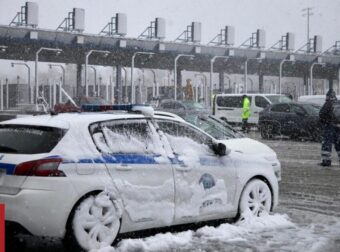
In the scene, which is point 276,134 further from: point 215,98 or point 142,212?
point 142,212

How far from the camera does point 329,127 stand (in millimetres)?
13383

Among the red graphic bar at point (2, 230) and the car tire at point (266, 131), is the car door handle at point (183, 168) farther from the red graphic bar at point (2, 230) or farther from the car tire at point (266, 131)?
the car tire at point (266, 131)

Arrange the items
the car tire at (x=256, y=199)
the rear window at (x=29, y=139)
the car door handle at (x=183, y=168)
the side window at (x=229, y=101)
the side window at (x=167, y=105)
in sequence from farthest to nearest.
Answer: the side window at (x=167, y=105)
the side window at (x=229, y=101)
the car tire at (x=256, y=199)
the car door handle at (x=183, y=168)
the rear window at (x=29, y=139)

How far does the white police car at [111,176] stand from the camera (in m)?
5.30

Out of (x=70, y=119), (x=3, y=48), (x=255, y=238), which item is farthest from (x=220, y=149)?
(x=3, y=48)

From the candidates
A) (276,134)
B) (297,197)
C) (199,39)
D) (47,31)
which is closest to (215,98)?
(276,134)

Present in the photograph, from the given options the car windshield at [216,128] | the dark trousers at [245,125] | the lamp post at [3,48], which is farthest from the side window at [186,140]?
the lamp post at [3,48]

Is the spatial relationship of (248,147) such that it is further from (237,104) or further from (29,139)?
(237,104)

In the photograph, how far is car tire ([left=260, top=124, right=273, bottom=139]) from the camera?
23.0 m

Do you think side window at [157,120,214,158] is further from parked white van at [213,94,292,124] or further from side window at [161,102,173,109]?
side window at [161,102,173,109]

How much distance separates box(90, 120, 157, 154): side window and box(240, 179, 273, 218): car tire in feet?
4.61

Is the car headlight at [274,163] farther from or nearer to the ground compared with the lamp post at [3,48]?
nearer to the ground

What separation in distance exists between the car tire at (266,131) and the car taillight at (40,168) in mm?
18197

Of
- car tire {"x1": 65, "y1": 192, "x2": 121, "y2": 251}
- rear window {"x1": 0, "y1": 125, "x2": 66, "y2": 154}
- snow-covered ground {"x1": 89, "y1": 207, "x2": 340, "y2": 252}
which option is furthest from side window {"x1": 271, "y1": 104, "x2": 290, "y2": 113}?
rear window {"x1": 0, "y1": 125, "x2": 66, "y2": 154}
